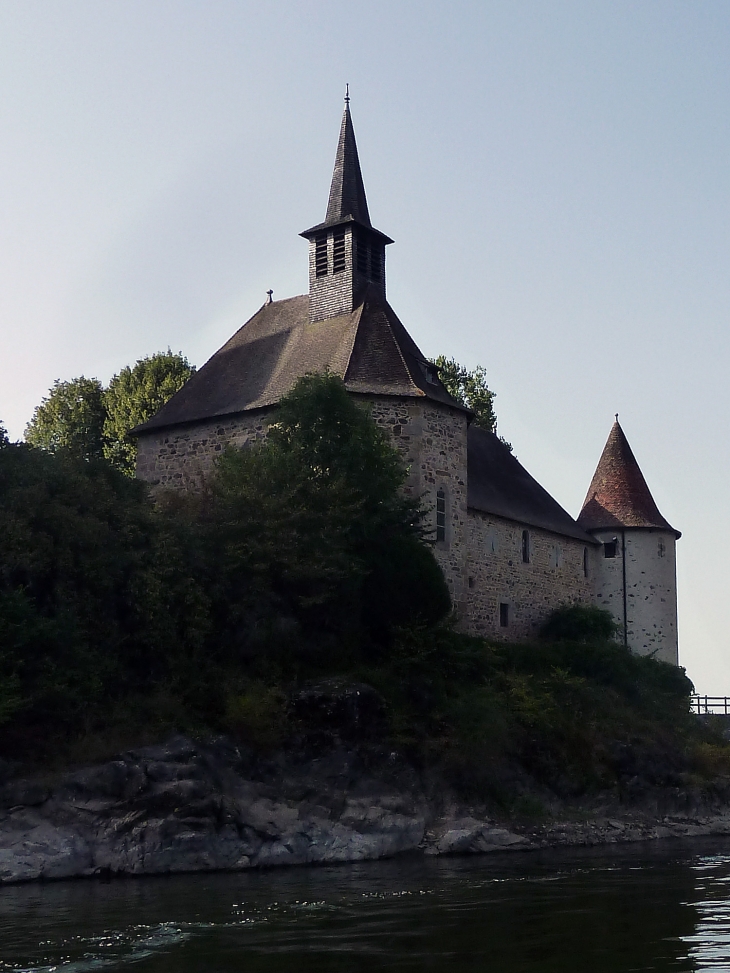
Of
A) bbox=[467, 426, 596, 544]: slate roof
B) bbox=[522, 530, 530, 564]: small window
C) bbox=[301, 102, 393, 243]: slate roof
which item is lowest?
bbox=[522, 530, 530, 564]: small window

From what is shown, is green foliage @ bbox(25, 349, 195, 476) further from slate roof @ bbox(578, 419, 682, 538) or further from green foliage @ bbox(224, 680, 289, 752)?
green foliage @ bbox(224, 680, 289, 752)

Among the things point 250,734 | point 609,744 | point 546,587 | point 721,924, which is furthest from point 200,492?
point 721,924

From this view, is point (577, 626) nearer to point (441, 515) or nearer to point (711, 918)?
point (441, 515)

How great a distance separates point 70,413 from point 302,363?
1616 cm

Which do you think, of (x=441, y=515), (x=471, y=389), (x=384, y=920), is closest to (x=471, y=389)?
(x=471, y=389)

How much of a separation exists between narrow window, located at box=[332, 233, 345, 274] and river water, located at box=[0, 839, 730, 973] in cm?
2274

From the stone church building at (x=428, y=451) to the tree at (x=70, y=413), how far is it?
418 inches

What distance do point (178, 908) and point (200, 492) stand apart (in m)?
16.8

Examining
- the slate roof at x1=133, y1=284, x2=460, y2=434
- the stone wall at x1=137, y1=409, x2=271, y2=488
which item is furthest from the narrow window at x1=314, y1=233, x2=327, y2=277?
the stone wall at x1=137, y1=409, x2=271, y2=488

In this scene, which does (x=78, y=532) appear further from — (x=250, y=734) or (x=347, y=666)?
(x=347, y=666)

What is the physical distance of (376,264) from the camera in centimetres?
4225

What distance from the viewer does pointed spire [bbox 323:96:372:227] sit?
42156mm

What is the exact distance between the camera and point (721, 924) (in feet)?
49.1

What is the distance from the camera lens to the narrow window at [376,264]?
42094 mm
